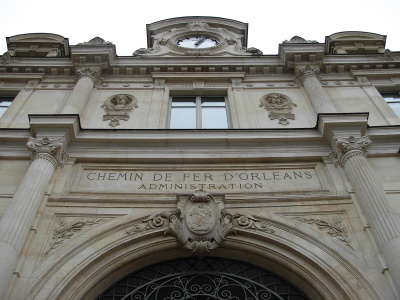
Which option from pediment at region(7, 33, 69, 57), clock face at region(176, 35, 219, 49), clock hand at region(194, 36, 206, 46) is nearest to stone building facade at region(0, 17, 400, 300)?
pediment at region(7, 33, 69, 57)

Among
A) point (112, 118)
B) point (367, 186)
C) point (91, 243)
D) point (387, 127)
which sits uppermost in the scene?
point (112, 118)

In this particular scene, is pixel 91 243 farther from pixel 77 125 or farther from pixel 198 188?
pixel 77 125

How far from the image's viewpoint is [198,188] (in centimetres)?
949

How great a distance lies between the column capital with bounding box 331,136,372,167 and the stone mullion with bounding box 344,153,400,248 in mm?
149

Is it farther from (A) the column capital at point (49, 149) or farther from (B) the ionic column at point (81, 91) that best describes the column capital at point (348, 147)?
(B) the ionic column at point (81, 91)

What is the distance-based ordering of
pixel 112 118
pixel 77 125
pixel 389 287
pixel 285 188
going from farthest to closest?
pixel 112 118 < pixel 77 125 < pixel 285 188 < pixel 389 287

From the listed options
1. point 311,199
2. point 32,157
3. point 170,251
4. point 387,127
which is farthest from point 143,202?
point 387,127

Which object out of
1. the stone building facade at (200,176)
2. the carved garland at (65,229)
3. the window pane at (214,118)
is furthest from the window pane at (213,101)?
the carved garland at (65,229)

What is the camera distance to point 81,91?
42.1 ft

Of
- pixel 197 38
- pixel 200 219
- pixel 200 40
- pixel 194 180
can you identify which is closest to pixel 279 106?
pixel 194 180

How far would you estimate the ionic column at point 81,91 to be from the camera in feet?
38.8

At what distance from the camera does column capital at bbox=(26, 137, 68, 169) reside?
9.46 m

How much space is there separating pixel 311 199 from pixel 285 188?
2.35 feet

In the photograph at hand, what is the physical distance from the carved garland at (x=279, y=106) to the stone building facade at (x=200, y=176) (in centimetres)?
7
